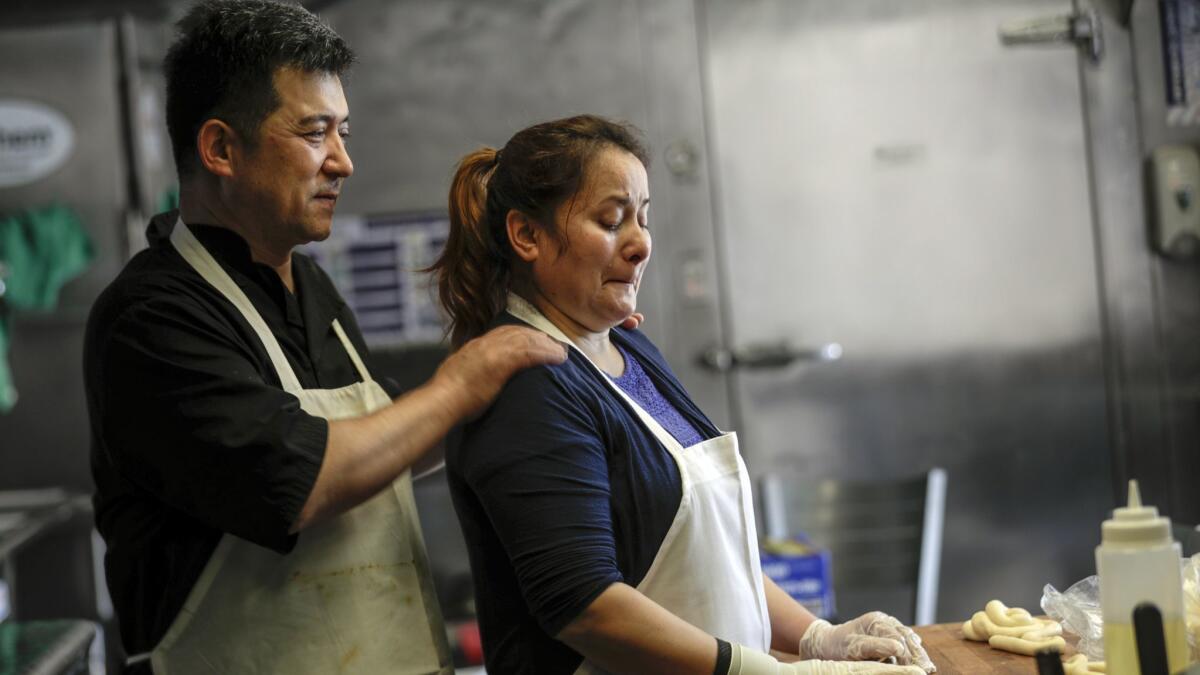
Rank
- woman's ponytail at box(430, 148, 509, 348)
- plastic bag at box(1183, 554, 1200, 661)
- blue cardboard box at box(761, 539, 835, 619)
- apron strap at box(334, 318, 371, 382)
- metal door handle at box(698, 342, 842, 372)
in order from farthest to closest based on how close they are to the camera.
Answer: metal door handle at box(698, 342, 842, 372)
blue cardboard box at box(761, 539, 835, 619)
apron strap at box(334, 318, 371, 382)
woman's ponytail at box(430, 148, 509, 348)
plastic bag at box(1183, 554, 1200, 661)

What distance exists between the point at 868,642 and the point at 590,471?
38 centimetres

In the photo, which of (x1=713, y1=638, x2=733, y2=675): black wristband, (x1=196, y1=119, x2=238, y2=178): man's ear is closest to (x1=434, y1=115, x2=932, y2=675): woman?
(x1=713, y1=638, x2=733, y2=675): black wristband

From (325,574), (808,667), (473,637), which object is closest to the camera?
(808,667)

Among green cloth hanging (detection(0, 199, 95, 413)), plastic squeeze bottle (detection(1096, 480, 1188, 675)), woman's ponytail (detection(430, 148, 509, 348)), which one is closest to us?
plastic squeeze bottle (detection(1096, 480, 1188, 675))

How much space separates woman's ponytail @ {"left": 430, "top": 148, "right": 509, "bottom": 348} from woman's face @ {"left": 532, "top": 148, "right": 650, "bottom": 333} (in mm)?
75

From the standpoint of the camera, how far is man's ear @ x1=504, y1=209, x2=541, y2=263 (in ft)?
5.05

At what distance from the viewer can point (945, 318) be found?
139 inches

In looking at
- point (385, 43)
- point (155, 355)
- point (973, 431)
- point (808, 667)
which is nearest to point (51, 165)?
point (385, 43)

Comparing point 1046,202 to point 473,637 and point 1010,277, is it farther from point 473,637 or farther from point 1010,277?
point 473,637

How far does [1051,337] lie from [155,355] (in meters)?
2.69

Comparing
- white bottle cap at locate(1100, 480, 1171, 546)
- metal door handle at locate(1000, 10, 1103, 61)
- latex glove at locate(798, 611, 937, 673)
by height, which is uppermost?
metal door handle at locate(1000, 10, 1103, 61)

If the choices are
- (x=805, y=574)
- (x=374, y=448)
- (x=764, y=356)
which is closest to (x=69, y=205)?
(x=764, y=356)

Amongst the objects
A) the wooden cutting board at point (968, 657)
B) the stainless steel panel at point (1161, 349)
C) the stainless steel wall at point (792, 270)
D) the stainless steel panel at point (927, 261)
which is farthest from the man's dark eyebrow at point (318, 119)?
the stainless steel panel at point (1161, 349)

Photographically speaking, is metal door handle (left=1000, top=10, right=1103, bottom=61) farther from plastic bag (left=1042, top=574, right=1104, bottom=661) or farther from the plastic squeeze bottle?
the plastic squeeze bottle
